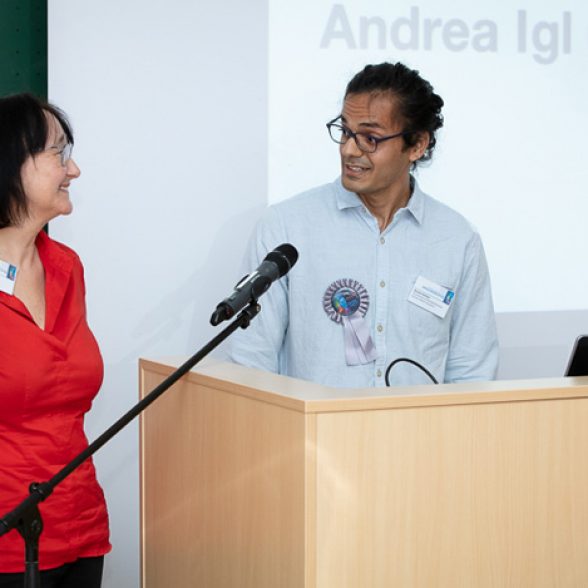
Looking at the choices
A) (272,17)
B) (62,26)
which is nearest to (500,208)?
(272,17)

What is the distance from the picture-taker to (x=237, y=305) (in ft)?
5.56

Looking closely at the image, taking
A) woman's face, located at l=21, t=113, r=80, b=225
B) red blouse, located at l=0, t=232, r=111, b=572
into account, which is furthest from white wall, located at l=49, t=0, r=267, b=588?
red blouse, located at l=0, t=232, r=111, b=572

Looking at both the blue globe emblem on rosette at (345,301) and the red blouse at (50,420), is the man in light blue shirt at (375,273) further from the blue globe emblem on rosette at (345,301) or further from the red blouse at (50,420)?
the red blouse at (50,420)

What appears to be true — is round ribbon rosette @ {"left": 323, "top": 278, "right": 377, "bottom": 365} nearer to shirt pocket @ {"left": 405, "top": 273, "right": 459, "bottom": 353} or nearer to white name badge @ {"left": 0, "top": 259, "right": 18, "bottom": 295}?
Result: shirt pocket @ {"left": 405, "top": 273, "right": 459, "bottom": 353}

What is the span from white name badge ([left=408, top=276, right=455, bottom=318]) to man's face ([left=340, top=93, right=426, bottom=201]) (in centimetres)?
25

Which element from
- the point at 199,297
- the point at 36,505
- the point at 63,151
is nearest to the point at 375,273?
the point at 199,297

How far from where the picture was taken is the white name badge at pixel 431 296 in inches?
114

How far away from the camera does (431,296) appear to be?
9.50ft

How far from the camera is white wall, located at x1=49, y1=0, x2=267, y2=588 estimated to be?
3.22 m

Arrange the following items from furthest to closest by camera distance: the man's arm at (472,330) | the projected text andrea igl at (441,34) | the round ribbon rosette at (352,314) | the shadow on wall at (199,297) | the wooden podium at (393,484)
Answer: the projected text andrea igl at (441,34), the shadow on wall at (199,297), the man's arm at (472,330), the round ribbon rosette at (352,314), the wooden podium at (393,484)

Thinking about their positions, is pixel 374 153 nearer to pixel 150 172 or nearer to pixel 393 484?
pixel 150 172

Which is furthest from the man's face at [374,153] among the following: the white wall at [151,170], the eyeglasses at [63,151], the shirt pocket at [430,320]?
the eyeglasses at [63,151]

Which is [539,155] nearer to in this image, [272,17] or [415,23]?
[415,23]

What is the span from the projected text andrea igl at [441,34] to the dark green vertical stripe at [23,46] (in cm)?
85
